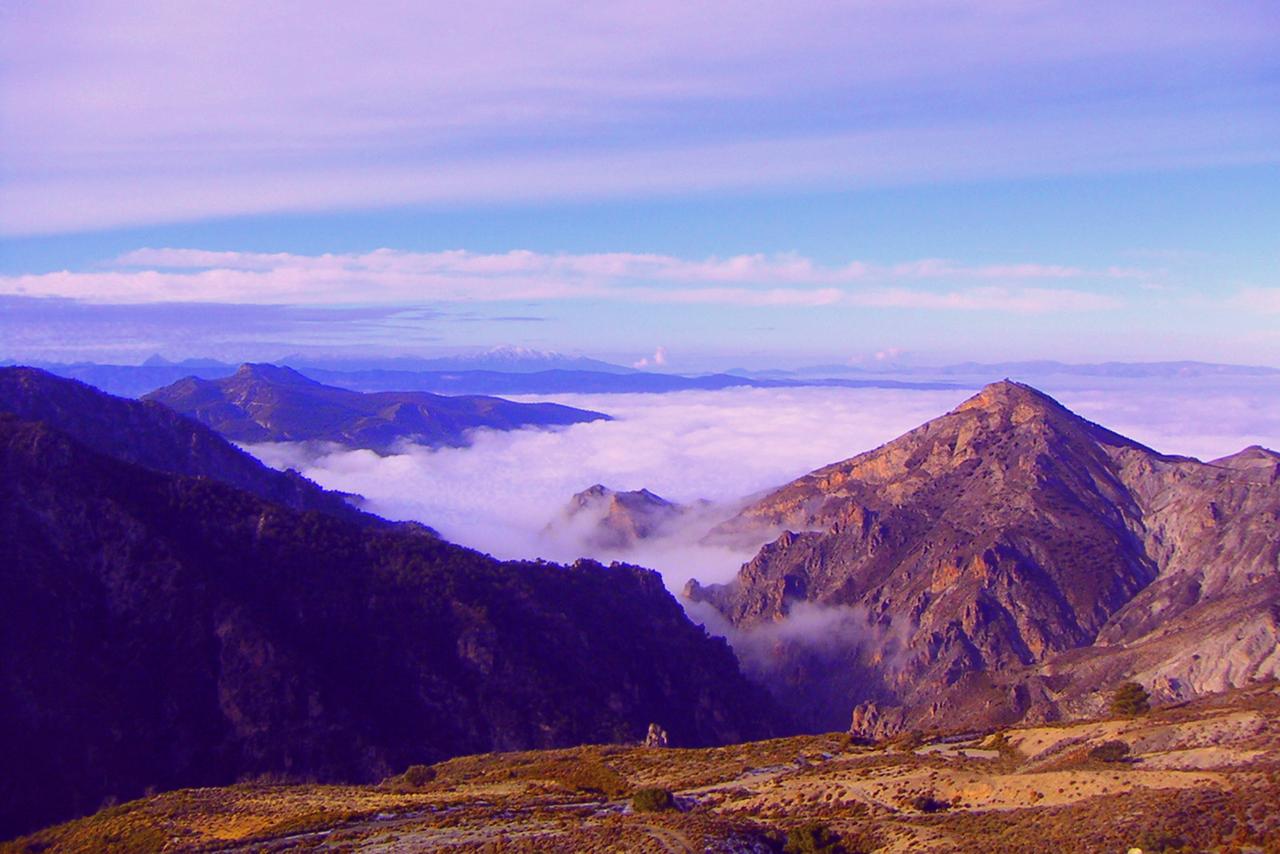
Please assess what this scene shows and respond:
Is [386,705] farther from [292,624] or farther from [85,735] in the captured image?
[85,735]

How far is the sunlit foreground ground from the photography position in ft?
99.5

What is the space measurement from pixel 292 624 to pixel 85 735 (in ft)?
66.2

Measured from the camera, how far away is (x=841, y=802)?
38469 millimetres

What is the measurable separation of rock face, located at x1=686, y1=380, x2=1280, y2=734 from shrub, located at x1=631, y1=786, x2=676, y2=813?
248 ft

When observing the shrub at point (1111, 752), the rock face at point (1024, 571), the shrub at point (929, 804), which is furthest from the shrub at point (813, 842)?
the rock face at point (1024, 571)

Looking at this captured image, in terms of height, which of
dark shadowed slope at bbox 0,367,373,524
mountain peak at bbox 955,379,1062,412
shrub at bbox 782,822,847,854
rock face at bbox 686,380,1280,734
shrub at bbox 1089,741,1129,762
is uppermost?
mountain peak at bbox 955,379,1062,412

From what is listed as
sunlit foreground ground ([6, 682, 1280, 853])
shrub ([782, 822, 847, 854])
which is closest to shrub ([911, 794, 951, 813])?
sunlit foreground ground ([6, 682, 1280, 853])

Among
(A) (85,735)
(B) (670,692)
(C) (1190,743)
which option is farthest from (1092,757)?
(B) (670,692)

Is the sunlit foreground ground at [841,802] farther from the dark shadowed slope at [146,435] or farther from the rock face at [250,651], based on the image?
the dark shadowed slope at [146,435]

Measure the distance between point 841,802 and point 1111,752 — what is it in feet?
34.6

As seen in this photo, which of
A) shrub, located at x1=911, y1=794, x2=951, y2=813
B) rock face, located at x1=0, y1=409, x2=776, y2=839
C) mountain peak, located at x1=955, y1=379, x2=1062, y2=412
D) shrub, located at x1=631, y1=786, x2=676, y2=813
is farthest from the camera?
mountain peak, located at x1=955, y1=379, x2=1062, y2=412

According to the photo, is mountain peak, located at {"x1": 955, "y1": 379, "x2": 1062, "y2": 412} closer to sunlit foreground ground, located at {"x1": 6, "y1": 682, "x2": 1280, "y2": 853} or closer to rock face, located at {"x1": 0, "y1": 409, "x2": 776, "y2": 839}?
rock face, located at {"x1": 0, "y1": 409, "x2": 776, "y2": 839}

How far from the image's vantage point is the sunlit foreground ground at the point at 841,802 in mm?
30312

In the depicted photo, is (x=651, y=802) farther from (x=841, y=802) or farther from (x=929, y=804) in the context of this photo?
A: (x=929, y=804)
